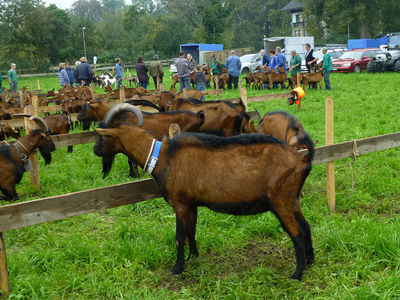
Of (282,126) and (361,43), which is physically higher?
(361,43)

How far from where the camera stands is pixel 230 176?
4000 millimetres

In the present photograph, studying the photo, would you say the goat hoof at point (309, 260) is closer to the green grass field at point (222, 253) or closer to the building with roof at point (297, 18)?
the green grass field at point (222, 253)

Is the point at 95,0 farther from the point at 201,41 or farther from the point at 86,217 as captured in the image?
the point at 86,217

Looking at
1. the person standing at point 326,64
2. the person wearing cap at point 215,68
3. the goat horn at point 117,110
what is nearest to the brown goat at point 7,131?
the goat horn at point 117,110

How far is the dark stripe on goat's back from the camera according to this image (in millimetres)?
4094

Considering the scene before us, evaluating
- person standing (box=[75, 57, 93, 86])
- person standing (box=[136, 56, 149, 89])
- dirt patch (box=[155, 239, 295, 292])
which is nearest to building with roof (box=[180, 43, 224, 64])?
person standing (box=[136, 56, 149, 89])

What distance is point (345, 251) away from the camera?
453cm

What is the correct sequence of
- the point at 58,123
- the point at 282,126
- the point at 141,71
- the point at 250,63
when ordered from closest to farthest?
the point at 282,126, the point at 58,123, the point at 141,71, the point at 250,63

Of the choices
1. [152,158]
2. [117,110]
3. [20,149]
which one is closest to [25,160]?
[20,149]

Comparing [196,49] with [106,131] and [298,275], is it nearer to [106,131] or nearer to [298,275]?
[106,131]

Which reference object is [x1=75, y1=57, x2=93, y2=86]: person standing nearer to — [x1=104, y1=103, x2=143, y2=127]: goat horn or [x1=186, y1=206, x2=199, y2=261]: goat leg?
[x1=104, y1=103, x2=143, y2=127]: goat horn

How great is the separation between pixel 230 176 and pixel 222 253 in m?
1.20

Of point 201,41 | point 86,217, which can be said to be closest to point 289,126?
point 86,217

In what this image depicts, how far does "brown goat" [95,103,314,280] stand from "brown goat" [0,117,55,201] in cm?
317
